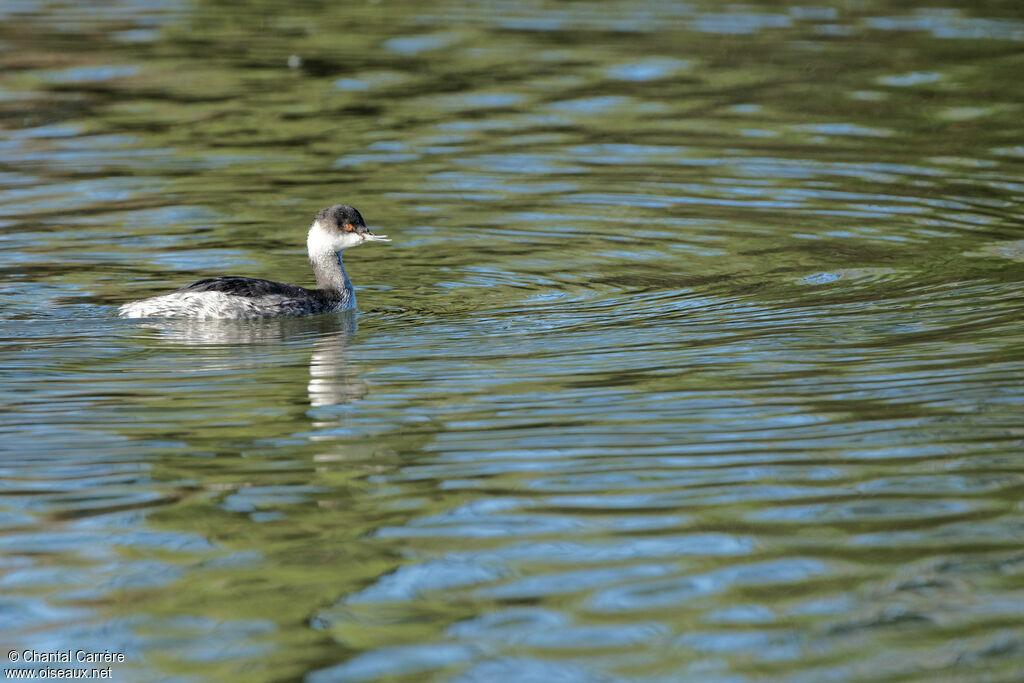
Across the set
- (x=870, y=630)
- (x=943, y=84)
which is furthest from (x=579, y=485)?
(x=943, y=84)

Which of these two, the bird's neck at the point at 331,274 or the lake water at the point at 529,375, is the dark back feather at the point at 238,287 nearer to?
the lake water at the point at 529,375

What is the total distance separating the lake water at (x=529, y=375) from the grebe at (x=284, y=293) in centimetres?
19

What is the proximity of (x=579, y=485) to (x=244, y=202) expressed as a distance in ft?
26.7

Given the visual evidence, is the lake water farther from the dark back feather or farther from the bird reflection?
the dark back feather

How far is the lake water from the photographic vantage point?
242 inches

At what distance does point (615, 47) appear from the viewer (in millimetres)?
21594

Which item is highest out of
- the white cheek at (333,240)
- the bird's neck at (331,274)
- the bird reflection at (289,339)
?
the white cheek at (333,240)

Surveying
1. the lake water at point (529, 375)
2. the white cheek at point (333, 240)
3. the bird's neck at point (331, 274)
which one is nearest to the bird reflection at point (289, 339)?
the lake water at point (529, 375)

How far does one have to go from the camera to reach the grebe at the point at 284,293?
10805mm

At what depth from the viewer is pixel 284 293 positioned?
11.2 m

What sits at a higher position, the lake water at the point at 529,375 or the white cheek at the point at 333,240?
the white cheek at the point at 333,240

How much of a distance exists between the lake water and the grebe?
19 cm

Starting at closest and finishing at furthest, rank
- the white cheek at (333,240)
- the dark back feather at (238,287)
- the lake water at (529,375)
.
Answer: the lake water at (529,375), the dark back feather at (238,287), the white cheek at (333,240)

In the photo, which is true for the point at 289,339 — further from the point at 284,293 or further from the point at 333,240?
the point at 333,240
